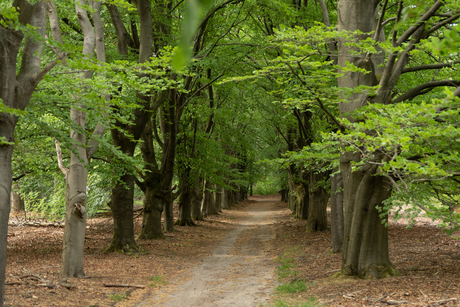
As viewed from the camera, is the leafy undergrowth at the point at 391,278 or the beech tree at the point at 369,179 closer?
the leafy undergrowth at the point at 391,278

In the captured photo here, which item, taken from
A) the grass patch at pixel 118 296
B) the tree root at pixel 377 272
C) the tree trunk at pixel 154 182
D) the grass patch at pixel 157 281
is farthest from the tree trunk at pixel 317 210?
the grass patch at pixel 118 296

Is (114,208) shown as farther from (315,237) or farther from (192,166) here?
(315,237)

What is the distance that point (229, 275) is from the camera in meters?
9.56

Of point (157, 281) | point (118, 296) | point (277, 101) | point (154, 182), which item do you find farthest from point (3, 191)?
point (154, 182)

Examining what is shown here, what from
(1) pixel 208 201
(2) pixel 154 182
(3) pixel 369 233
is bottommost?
(1) pixel 208 201

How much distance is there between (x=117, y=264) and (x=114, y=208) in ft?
7.59

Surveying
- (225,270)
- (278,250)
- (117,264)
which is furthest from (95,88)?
(278,250)

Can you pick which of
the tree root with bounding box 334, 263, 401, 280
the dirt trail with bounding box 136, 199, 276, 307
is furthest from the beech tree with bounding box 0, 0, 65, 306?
the tree root with bounding box 334, 263, 401, 280

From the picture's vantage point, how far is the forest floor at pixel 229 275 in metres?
6.30

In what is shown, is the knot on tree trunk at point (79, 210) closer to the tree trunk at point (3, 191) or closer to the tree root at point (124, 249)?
the tree trunk at point (3, 191)

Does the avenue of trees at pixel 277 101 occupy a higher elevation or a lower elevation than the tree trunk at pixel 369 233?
higher

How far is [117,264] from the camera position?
998 cm

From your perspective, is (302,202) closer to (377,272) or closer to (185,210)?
(185,210)

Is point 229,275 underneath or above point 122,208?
underneath
